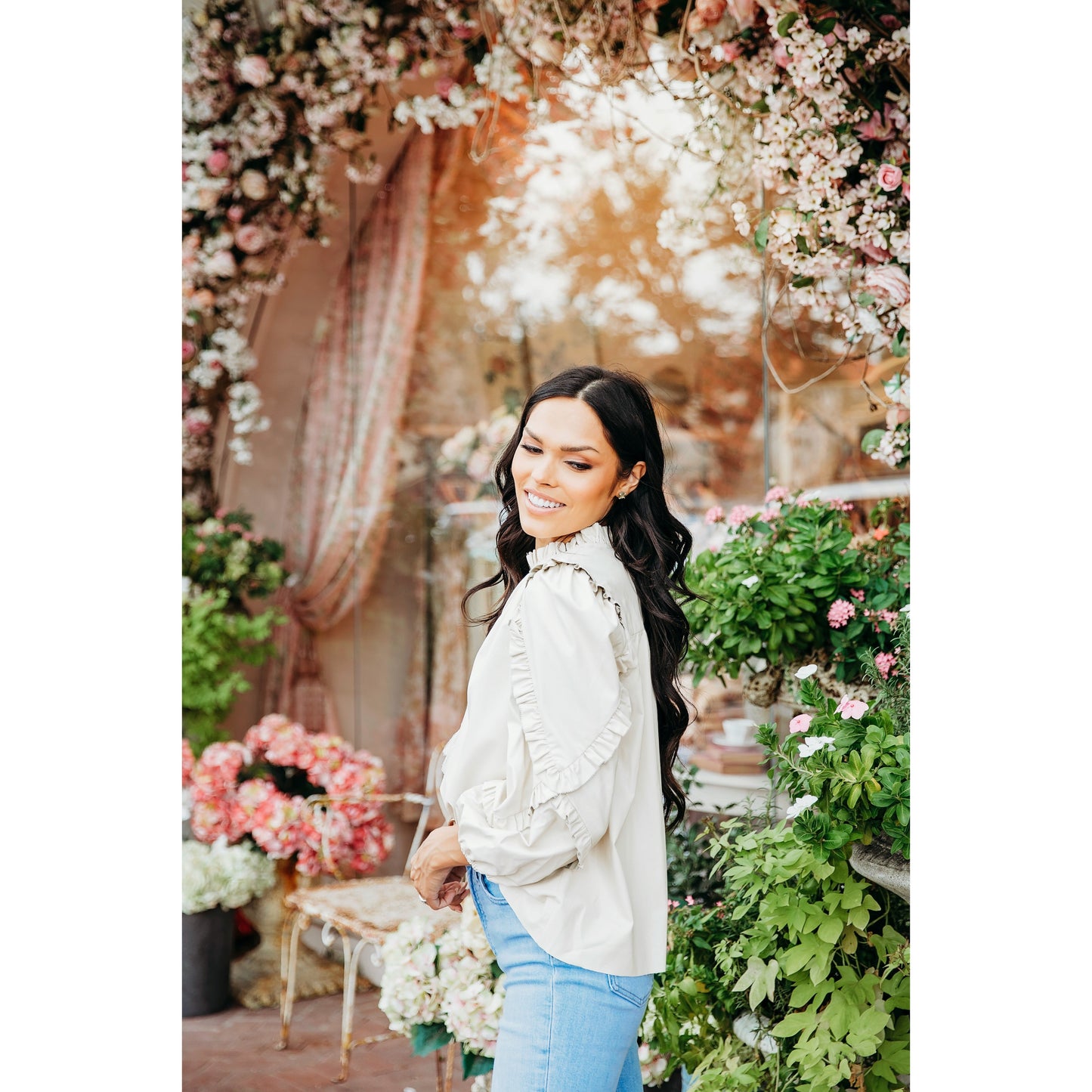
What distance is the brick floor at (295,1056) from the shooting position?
3.22 meters

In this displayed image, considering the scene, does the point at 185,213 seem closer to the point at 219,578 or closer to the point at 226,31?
the point at 226,31

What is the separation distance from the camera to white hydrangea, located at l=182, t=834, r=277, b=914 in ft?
11.9

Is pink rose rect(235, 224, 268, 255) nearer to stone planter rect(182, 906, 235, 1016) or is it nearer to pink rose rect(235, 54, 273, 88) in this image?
pink rose rect(235, 54, 273, 88)

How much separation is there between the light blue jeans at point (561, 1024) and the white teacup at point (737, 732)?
7.83ft

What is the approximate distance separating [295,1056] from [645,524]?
2.59 metres

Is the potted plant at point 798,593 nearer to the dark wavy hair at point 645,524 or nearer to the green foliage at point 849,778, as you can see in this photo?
the green foliage at point 849,778

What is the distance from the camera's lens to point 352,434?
4812 millimetres

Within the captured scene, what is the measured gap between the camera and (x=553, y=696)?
144 cm

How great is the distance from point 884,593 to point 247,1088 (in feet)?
7.73

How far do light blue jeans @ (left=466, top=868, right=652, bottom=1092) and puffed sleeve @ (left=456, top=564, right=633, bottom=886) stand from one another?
0.42ft

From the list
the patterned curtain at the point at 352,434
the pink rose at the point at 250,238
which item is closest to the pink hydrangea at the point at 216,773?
the patterned curtain at the point at 352,434

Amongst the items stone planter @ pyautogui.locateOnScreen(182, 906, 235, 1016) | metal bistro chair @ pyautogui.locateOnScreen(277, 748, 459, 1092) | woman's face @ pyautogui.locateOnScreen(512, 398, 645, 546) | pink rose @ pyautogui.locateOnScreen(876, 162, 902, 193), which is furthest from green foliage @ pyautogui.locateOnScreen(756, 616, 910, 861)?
stone planter @ pyautogui.locateOnScreen(182, 906, 235, 1016)
